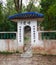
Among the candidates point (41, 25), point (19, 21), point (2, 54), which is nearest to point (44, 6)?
point (41, 25)

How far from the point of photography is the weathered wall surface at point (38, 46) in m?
11.0

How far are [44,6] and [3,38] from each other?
781cm

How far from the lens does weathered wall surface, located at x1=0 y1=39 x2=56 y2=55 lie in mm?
11039

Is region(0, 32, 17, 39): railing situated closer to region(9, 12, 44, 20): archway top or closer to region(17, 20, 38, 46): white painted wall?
region(17, 20, 38, 46): white painted wall

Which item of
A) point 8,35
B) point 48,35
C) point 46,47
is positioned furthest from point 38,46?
point 8,35

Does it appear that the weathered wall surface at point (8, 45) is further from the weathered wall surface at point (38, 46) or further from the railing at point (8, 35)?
the railing at point (8, 35)

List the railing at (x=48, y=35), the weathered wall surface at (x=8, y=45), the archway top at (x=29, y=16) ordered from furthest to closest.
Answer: the weathered wall surface at (x=8, y=45)
the railing at (x=48, y=35)
the archway top at (x=29, y=16)

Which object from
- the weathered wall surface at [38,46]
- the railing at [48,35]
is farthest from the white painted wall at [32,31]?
the railing at [48,35]

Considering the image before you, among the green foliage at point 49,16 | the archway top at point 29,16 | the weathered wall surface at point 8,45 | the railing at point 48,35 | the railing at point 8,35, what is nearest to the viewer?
the archway top at point 29,16

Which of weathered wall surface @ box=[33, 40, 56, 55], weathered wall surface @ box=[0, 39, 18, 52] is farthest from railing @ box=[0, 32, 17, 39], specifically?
weathered wall surface @ box=[33, 40, 56, 55]

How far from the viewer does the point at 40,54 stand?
11055 millimetres

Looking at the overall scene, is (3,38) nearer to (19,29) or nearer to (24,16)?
(19,29)

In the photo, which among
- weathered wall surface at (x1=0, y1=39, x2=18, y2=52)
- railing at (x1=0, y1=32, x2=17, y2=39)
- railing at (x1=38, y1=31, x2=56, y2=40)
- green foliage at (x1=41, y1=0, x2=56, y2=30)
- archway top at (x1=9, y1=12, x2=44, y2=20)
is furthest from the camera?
green foliage at (x1=41, y1=0, x2=56, y2=30)

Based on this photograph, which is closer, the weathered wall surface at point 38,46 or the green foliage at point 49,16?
the weathered wall surface at point 38,46
